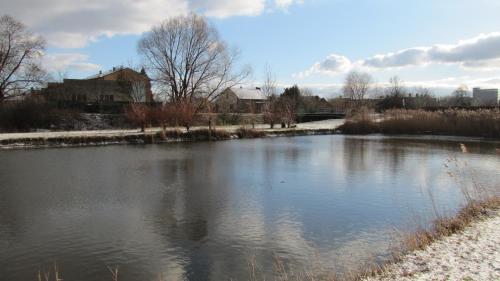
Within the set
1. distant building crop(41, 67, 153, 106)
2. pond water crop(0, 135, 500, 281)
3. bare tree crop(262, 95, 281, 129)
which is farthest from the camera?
distant building crop(41, 67, 153, 106)

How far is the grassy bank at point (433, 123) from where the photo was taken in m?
36.3

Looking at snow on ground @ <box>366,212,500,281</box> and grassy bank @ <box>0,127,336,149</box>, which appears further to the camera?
grassy bank @ <box>0,127,336,149</box>

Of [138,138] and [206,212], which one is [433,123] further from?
[206,212]

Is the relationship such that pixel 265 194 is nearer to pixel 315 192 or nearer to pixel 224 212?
pixel 315 192

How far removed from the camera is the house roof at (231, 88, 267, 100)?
88.9 metres

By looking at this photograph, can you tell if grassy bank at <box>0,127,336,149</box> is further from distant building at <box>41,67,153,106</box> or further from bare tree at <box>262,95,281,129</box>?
distant building at <box>41,67,153,106</box>

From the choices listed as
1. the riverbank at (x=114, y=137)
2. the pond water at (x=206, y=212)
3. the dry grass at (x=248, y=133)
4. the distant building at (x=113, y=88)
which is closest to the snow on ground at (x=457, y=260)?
the pond water at (x=206, y=212)

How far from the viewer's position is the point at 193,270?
746cm

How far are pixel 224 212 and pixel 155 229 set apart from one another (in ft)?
6.68

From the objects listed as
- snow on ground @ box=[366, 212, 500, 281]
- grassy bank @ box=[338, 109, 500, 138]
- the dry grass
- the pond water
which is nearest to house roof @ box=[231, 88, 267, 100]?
grassy bank @ box=[338, 109, 500, 138]

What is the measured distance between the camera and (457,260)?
6.42 metres

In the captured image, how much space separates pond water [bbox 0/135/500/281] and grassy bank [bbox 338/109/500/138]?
54.6 ft

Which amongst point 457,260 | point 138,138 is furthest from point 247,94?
point 457,260

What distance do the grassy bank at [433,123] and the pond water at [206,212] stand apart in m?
16.7
